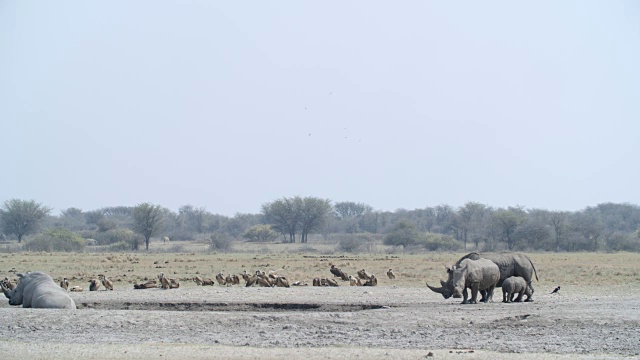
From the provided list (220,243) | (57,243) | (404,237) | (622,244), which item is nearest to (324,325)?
(57,243)

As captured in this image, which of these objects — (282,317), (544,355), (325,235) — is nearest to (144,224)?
(325,235)

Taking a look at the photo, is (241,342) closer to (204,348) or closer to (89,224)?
(204,348)

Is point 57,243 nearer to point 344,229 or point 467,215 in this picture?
point 467,215

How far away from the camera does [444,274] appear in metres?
36.5

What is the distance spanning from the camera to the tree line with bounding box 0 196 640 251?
7600 centimetres

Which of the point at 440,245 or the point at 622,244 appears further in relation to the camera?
the point at 622,244

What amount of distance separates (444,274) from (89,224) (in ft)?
342

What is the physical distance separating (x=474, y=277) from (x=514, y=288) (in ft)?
4.18

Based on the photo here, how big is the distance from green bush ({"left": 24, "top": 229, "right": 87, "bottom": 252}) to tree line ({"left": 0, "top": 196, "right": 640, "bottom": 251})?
85mm

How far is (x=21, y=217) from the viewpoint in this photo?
294 ft

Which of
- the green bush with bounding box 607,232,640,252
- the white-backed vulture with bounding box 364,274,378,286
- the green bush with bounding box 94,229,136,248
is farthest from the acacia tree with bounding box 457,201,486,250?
the white-backed vulture with bounding box 364,274,378,286

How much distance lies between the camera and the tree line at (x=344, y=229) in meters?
76.0

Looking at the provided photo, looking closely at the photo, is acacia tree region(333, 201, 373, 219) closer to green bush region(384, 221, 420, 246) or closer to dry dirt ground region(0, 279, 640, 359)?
green bush region(384, 221, 420, 246)

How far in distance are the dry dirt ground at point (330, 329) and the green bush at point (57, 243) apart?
144 feet
